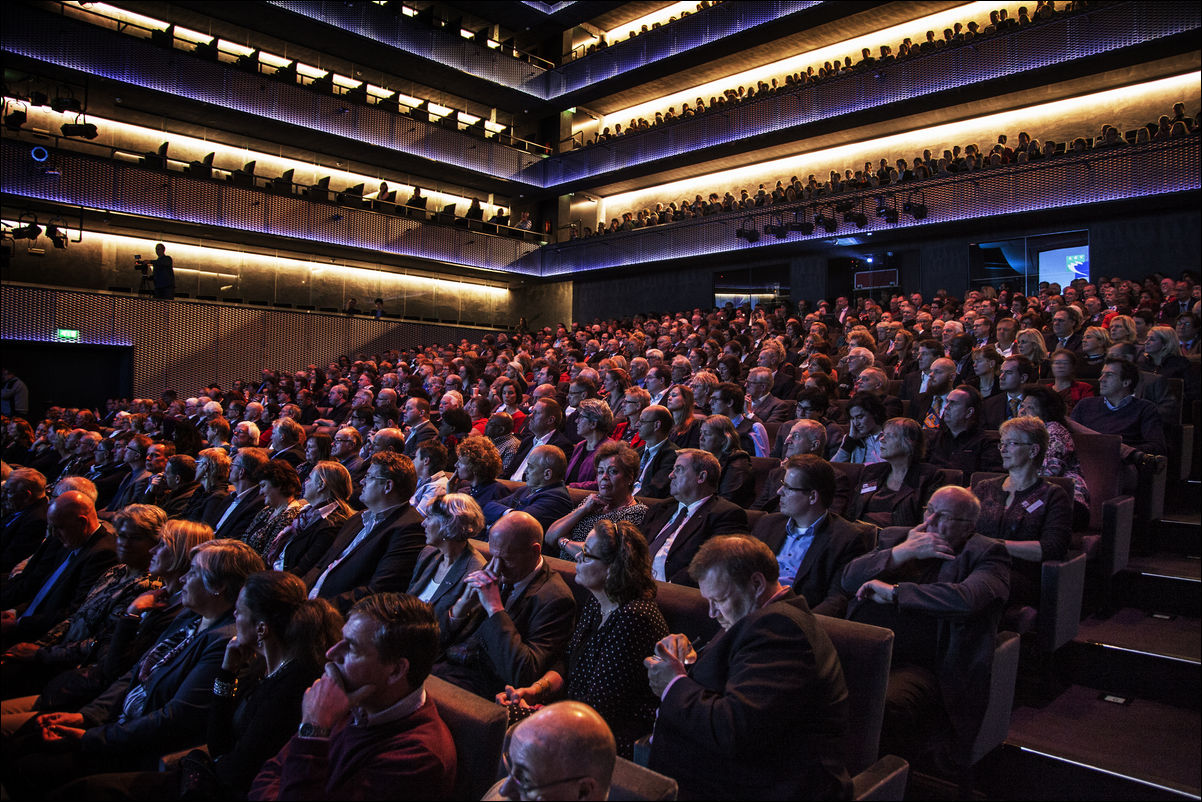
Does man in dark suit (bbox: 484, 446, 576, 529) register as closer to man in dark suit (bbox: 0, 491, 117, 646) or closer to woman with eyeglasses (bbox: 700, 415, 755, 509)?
woman with eyeglasses (bbox: 700, 415, 755, 509)

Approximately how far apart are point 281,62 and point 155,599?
14.3 m

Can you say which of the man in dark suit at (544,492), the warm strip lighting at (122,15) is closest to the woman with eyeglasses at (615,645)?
the man in dark suit at (544,492)

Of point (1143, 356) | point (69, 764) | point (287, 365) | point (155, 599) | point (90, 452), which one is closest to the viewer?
point (69, 764)

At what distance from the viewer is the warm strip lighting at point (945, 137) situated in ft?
36.1

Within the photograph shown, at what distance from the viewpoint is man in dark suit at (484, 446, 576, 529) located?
10.9ft

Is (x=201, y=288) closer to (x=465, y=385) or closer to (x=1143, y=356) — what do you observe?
(x=465, y=385)

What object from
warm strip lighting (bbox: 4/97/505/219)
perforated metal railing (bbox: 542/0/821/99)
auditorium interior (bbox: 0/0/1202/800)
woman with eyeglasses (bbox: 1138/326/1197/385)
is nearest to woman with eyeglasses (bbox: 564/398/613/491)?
woman with eyeglasses (bbox: 1138/326/1197/385)

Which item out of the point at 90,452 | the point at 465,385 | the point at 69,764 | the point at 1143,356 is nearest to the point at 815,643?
the point at 69,764

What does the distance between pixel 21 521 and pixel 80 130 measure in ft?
31.0

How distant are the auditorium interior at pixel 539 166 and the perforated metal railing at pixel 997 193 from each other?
0.03m

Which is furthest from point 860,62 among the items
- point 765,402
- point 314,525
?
point 314,525

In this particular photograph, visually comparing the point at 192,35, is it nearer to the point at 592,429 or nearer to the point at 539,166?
the point at 539,166

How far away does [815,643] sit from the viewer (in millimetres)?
1646

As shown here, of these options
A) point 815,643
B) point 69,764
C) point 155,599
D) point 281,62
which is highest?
point 281,62
